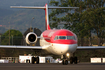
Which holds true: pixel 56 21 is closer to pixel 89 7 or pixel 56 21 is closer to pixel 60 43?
pixel 89 7

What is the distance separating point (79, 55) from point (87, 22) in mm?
10860

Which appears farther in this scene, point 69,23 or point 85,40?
point 69,23

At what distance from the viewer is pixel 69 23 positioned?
62312 mm

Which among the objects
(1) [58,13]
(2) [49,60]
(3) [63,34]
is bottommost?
(2) [49,60]

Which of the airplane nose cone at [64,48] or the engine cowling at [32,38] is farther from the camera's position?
the engine cowling at [32,38]

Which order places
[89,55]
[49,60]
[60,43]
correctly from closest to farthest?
1. [60,43]
2. [49,60]
3. [89,55]

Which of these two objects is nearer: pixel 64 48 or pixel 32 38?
pixel 64 48

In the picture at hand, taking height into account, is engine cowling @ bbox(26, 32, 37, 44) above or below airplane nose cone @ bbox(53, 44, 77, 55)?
above

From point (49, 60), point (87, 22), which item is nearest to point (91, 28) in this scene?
point (87, 22)

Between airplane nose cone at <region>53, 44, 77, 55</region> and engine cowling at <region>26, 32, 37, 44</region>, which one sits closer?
airplane nose cone at <region>53, 44, 77, 55</region>

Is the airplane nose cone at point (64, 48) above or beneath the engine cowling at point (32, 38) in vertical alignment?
beneath

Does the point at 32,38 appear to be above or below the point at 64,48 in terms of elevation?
above

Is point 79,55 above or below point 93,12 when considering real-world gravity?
below

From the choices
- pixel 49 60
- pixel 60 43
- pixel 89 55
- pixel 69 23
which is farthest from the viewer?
pixel 69 23
